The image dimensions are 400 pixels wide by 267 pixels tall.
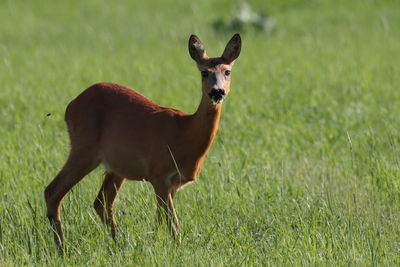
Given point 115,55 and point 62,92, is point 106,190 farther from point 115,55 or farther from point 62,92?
point 115,55

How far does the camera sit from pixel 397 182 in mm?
7215

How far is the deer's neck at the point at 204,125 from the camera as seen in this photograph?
20.9 feet

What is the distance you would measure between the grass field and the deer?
17 centimetres

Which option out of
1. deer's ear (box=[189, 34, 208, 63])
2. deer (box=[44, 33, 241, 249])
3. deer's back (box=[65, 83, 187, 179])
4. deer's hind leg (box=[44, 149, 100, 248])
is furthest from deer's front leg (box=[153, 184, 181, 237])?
deer's ear (box=[189, 34, 208, 63])

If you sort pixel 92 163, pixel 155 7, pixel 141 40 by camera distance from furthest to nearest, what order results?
pixel 155 7
pixel 141 40
pixel 92 163

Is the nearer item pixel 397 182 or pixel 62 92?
pixel 397 182

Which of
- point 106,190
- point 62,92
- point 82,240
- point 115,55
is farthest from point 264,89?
point 82,240

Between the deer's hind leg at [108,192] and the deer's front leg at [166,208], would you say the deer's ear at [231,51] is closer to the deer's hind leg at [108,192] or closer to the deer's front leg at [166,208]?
the deer's front leg at [166,208]

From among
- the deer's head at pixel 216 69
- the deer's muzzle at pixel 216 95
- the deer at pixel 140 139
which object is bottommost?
the deer at pixel 140 139

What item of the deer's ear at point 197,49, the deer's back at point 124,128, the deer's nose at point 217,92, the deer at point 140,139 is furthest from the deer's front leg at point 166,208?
the deer's ear at point 197,49

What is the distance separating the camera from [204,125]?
6.41 meters

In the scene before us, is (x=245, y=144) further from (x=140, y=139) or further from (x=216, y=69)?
(x=216, y=69)

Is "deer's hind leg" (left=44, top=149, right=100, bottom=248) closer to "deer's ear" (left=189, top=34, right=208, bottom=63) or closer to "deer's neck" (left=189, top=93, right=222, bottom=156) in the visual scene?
"deer's neck" (left=189, top=93, right=222, bottom=156)

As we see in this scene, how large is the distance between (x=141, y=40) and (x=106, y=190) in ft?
32.0
